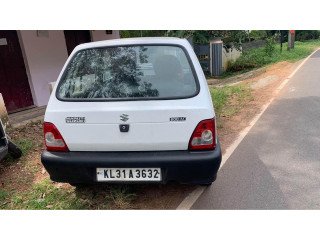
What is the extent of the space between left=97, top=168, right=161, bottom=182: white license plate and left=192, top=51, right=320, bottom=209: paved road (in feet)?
2.12

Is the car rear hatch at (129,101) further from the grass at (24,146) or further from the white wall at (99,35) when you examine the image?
the white wall at (99,35)

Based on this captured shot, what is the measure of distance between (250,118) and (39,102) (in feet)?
16.3

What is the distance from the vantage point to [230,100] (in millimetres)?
7980

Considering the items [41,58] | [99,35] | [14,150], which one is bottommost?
[14,150]

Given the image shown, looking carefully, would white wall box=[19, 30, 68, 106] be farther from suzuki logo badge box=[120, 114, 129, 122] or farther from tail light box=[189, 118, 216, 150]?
tail light box=[189, 118, 216, 150]

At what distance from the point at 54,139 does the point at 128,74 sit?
37.8 inches

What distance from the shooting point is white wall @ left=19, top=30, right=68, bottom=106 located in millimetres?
7039

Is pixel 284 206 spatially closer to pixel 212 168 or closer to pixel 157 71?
pixel 212 168

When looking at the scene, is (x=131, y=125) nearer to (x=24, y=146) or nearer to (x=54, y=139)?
(x=54, y=139)

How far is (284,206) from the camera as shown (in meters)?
3.06

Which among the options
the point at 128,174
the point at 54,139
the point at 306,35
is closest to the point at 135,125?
the point at 128,174

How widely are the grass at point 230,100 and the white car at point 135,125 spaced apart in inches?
116

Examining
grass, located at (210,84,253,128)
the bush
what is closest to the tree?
grass, located at (210,84,253,128)

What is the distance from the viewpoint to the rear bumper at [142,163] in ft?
9.07
